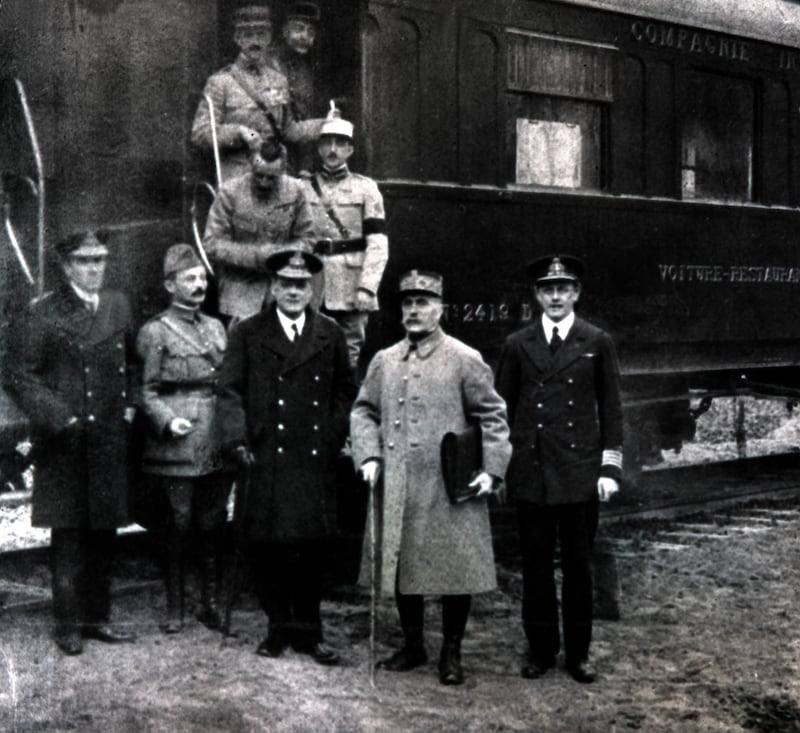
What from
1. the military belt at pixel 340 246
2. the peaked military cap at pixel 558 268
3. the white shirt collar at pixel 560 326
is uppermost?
the military belt at pixel 340 246

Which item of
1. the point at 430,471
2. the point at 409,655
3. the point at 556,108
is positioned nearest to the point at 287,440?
the point at 430,471

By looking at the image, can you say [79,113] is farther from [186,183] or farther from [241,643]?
[241,643]

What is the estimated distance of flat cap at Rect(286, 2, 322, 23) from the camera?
22.8ft

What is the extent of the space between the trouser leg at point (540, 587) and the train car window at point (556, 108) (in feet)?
9.67

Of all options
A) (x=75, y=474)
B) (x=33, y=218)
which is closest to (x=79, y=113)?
(x=33, y=218)

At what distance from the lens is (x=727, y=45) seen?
9.06 m

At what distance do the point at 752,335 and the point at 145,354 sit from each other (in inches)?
198

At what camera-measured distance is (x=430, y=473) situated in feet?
17.6

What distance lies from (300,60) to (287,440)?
2412 mm

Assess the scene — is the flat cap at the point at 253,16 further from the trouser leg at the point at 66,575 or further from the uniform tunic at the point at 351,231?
the trouser leg at the point at 66,575

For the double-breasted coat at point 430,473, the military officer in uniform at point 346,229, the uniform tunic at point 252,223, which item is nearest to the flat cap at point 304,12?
the military officer in uniform at point 346,229

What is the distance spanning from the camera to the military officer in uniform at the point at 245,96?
6.75 m

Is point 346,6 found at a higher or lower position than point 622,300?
higher

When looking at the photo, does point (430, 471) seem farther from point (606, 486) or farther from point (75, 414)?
point (75, 414)
